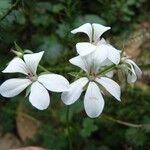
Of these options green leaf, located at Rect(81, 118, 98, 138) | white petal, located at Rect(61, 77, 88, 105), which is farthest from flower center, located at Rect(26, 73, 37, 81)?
green leaf, located at Rect(81, 118, 98, 138)

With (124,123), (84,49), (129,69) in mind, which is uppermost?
(84,49)

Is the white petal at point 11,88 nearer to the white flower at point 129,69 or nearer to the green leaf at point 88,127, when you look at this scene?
the white flower at point 129,69

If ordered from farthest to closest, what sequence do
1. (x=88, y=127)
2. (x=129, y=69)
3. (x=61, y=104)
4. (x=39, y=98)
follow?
(x=61, y=104) < (x=88, y=127) < (x=129, y=69) < (x=39, y=98)

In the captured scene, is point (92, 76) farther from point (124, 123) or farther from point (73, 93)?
point (124, 123)

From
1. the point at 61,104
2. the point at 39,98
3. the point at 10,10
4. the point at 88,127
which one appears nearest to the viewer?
the point at 39,98

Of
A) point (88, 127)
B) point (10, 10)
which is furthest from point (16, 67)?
point (88, 127)

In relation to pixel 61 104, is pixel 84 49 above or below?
above

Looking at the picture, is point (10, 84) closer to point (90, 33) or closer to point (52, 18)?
point (90, 33)
